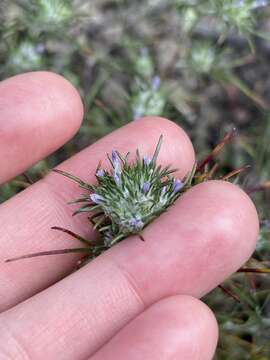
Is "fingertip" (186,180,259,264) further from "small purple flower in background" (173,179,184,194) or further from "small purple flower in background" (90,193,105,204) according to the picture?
"small purple flower in background" (90,193,105,204)

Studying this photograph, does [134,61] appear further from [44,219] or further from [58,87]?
[44,219]

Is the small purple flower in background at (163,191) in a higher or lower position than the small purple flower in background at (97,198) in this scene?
lower

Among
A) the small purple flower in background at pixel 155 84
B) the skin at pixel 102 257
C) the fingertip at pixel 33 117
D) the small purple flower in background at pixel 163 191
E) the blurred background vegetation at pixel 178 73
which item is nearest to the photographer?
the skin at pixel 102 257

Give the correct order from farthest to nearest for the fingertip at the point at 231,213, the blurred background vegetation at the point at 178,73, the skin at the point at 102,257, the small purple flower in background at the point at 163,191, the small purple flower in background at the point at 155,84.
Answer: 1. the small purple flower in background at the point at 155,84
2. the blurred background vegetation at the point at 178,73
3. the small purple flower in background at the point at 163,191
4. the fingertip at the point at 231,213
5. the skin at the point at 102,257

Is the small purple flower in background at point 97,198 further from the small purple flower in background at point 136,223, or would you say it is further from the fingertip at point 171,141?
the fingertip at point 171,141

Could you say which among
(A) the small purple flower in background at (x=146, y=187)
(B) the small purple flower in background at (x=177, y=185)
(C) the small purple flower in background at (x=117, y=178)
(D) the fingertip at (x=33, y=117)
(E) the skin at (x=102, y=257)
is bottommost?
(E) the skin at (x=102, y=257)

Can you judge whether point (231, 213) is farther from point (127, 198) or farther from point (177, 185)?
point (127, 198)

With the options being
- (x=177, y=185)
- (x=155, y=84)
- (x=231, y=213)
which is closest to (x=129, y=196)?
(x=177, y=185)

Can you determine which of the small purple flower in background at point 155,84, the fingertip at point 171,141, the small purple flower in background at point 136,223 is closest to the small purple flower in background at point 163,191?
the small purple flower in background at point 136,223
